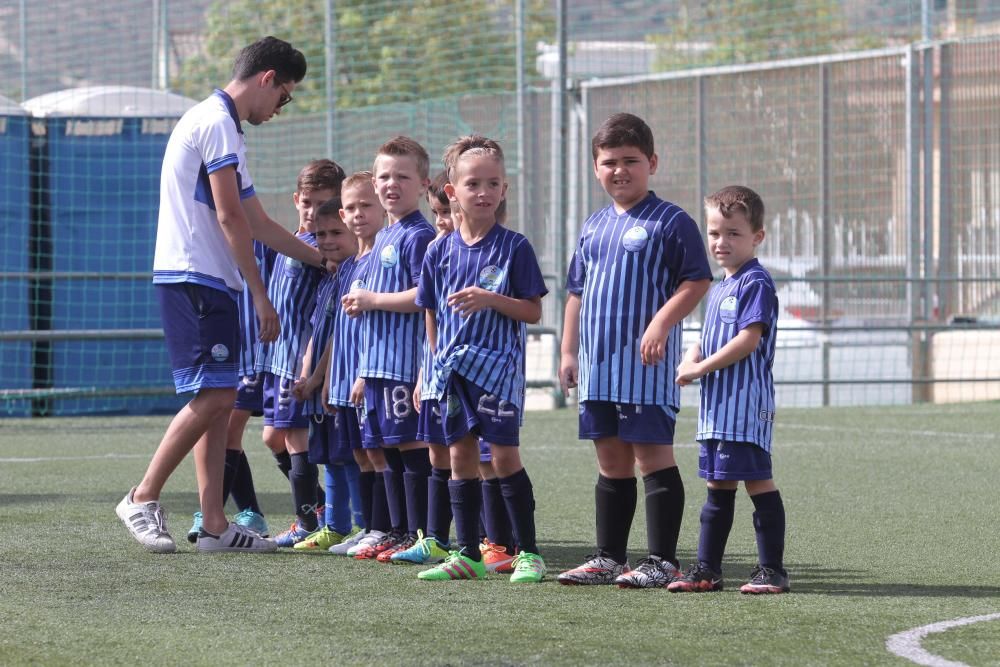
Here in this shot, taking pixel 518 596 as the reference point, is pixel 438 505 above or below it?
above

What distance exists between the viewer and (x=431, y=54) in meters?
19.1

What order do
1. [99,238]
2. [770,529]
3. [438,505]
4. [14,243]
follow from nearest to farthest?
[770,529]
[438,505]
[14,243]
[99,238]

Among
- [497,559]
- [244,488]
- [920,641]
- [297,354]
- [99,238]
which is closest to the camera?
[920,641]

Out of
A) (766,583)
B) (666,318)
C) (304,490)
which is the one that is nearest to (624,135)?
(666,318)

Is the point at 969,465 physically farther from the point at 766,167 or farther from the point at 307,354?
the point at 766,167

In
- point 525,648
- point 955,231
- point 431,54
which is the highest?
point 431,54

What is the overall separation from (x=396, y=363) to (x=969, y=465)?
170 inches

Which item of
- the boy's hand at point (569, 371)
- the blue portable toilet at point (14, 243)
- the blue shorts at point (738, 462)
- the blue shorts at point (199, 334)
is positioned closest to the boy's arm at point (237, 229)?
the blue shorts at point (199, 334)

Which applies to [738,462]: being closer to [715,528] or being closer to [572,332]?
[715,528]

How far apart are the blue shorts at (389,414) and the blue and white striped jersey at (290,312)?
64cm

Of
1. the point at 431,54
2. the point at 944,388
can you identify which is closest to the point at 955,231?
the point at 944,388

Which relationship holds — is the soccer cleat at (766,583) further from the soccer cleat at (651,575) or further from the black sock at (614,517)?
the black sock at (614,517)

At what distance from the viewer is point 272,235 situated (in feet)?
19.3

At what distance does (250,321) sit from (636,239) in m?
2.07
